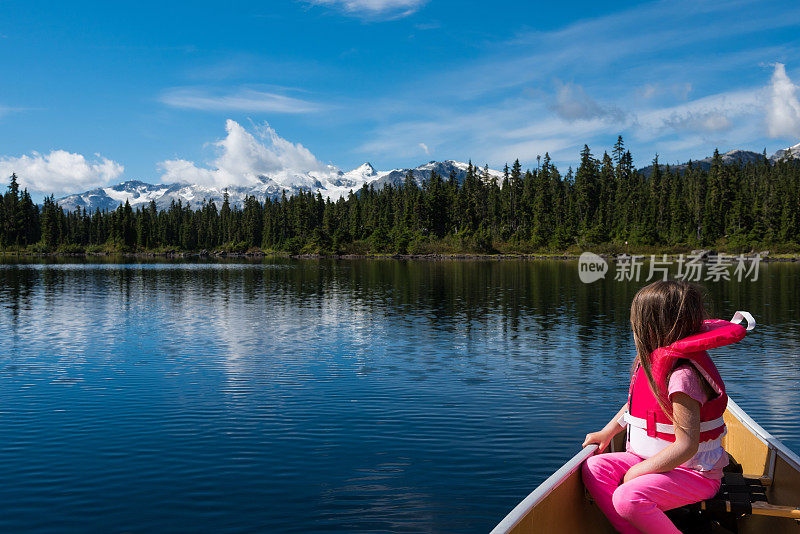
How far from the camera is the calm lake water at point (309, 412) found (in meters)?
10.4

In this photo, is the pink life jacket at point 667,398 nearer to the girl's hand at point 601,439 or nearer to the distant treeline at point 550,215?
the girl's hand at point 601,439

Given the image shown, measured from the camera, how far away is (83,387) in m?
18.6

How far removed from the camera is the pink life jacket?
203 inches

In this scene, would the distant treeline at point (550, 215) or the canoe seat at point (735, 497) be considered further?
the distant treeline at point (550, 215)

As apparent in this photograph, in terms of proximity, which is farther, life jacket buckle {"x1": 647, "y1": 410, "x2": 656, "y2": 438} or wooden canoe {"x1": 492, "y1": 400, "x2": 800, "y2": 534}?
life jacket buckle {"x1": 647, "y1": 410, "x2": 656, "y2": 438}

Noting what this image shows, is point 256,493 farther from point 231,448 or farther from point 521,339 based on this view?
point 521,339

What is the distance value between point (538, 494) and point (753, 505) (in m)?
2.27

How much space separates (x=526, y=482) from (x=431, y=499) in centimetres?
189

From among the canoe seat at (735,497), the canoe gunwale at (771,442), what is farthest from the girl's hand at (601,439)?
the canoe gunwale at (771,442)

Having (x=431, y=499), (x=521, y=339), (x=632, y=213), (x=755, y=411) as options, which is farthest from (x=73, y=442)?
(x=632, y=213)

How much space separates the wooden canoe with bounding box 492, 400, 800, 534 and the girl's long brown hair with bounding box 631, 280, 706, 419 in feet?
Result: 4.29

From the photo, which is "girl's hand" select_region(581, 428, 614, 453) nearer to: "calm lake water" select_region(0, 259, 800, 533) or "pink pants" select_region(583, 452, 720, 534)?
"pink pants" select_region(583, 452, 720, 534)

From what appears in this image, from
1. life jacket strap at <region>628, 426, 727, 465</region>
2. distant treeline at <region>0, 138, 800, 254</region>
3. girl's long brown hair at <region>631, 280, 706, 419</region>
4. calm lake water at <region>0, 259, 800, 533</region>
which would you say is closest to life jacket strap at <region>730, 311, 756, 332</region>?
girl's long brown hair at <region>631, 280, 706, 419</region>

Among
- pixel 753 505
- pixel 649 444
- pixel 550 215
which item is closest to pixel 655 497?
pixel 649 444
